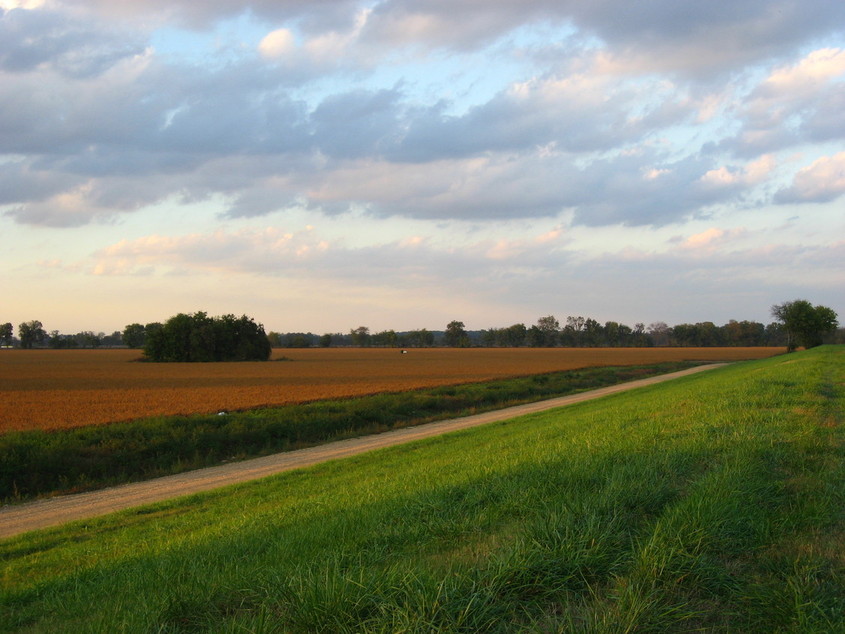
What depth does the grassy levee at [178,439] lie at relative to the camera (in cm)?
1927

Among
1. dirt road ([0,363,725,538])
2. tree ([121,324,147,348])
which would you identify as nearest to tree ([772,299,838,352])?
dirt road ([0,363,725,538])

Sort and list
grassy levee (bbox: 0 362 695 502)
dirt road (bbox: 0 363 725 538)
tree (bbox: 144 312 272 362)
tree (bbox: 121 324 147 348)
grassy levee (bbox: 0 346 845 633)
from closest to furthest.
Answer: grassy levee (bbox: 0 346 845 633) < dirt road (bbox: 0 363 725 538) < grassy levee (bbox: 0 362 695 502) < tree (bbox: 144 312 272 362) < tree (bbox: 121 324 147 348)

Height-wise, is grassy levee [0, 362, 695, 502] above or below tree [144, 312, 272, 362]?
below

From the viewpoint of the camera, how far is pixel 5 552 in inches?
404

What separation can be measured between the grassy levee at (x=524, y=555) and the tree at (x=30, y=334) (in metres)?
215

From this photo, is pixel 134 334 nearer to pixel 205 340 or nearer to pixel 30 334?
pixel 30 334

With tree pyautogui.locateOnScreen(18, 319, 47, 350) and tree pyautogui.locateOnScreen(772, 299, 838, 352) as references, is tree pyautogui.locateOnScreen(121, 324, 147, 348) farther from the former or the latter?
tree pyautogui.locateOnScreen(772, 299, 838, 352)

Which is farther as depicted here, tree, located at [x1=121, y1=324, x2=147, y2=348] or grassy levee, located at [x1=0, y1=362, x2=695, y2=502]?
tree, located at [x1=121, y1=324, x2=147, y2=348]

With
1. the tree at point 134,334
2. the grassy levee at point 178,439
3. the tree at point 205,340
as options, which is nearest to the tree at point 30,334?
the tree at point 134,334

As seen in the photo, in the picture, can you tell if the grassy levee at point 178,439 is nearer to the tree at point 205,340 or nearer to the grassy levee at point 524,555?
the grassy levee at point 524,555

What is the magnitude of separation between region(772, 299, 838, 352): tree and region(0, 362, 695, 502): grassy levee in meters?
105

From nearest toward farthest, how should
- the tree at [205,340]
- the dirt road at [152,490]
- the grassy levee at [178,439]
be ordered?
the dirt road at [152,490]
the grassy levee at [178,439]
the tree at [205,340]

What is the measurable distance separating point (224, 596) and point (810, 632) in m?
3.65

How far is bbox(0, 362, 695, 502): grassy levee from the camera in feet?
63.2
